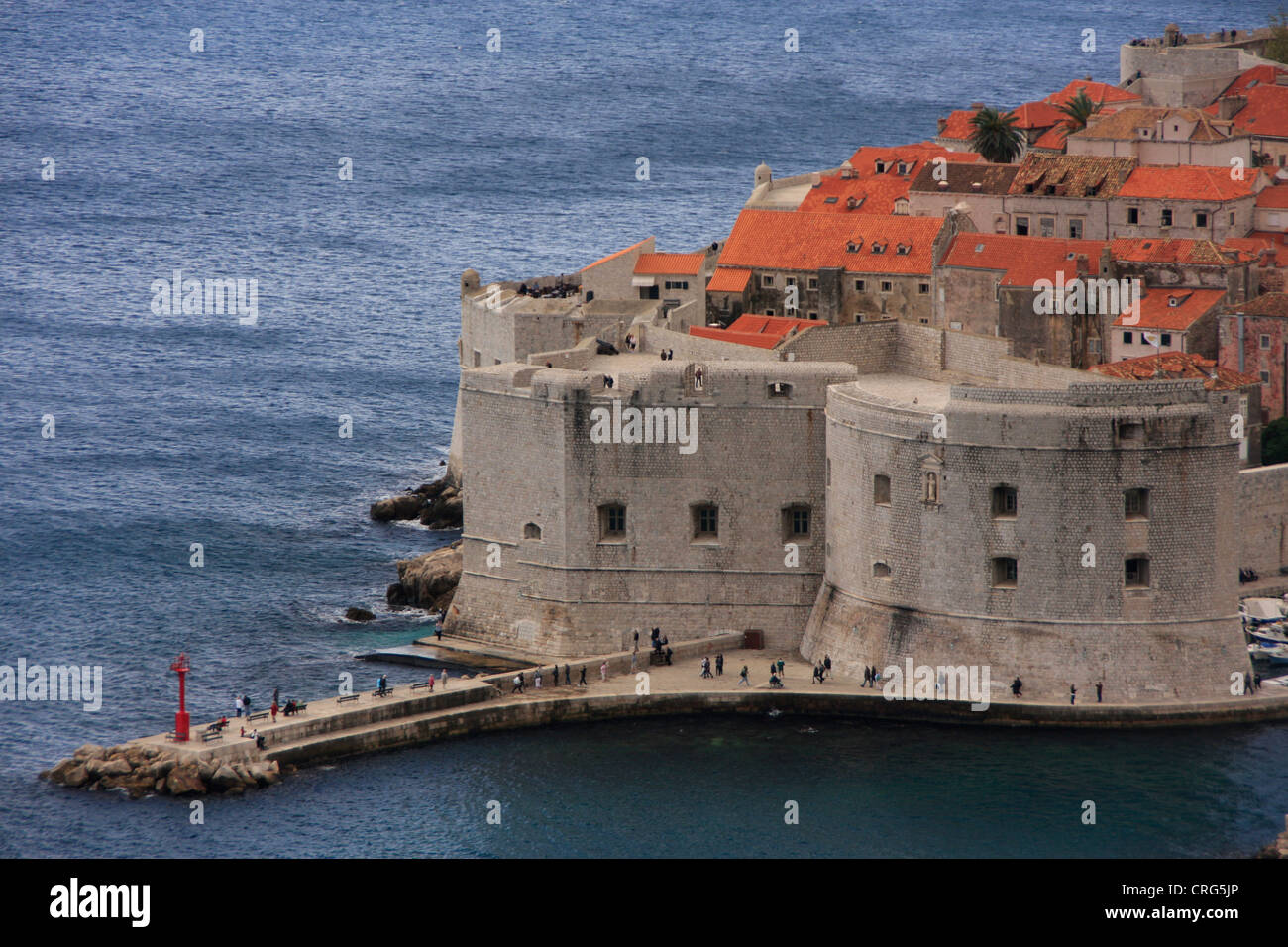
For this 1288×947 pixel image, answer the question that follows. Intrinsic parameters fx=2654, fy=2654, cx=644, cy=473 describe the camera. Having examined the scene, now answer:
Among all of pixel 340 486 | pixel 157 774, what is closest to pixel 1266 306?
pixel 340 486

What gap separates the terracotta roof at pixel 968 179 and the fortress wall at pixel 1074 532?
25510 millimetres

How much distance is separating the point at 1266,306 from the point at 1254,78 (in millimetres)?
33005

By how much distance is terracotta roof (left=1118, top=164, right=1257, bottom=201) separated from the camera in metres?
100

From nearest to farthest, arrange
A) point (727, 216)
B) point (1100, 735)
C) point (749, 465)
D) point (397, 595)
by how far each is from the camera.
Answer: point (1100, 735) → point (749, 465) → point (397, 595) → point (727, 216)

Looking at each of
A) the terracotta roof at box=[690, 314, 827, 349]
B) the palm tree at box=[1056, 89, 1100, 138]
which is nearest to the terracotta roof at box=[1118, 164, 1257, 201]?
the palm tree at box=[1056, 89, 1100, 138]

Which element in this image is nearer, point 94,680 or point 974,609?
point 974,609

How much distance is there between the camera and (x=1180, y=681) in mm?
76812

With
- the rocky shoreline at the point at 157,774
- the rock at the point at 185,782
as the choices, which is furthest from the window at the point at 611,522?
the rock at the point at 185,782

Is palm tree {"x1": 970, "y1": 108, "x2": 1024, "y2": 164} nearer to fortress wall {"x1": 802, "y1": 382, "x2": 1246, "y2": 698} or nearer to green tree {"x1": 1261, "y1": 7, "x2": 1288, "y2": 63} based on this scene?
green tree {"x1": 1261, "y1": 7, "x2": 1288, "y2": 63}

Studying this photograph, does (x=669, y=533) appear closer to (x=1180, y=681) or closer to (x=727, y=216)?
(x=1180, y=681)

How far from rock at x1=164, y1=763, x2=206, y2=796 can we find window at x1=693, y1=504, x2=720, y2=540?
18.3m

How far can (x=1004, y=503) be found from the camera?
7738 cm
